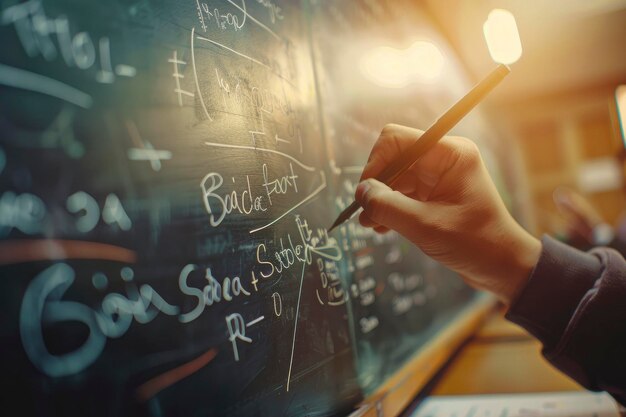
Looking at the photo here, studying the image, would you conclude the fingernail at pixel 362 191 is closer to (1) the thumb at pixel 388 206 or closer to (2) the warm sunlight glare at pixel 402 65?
(1) the thumb at pixel 388 206

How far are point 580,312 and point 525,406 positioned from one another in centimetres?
33

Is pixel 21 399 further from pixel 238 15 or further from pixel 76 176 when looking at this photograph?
pixel 238 15

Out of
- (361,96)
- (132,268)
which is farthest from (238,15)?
(361,96)

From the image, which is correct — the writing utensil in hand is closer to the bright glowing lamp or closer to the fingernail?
the fingernail

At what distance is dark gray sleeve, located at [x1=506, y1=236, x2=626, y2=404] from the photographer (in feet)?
2.56

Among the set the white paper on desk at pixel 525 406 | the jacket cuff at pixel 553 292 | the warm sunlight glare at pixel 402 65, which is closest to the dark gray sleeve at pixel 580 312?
the jacket cuff at pixel 553 292

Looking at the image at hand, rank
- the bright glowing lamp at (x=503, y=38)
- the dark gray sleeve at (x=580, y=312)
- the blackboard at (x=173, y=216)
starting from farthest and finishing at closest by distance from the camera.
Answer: the bright glowing lamp at (x=503, y=38) → the dark gray sleeve at (x=580, y=312) → the blackboard at (x=173, y=216)

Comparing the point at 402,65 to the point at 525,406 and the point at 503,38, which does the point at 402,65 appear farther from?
the point at 525,406

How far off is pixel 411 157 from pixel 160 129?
0.38 metres

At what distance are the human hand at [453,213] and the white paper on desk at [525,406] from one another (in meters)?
0.29

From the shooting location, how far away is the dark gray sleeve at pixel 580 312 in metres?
0.78

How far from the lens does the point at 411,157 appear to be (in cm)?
71

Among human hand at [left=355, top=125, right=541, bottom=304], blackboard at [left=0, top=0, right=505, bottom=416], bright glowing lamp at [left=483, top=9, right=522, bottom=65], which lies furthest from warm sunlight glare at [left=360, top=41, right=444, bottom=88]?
human hand at [left=355, top=125, right=541, bottom=304]

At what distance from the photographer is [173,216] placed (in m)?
0.50
